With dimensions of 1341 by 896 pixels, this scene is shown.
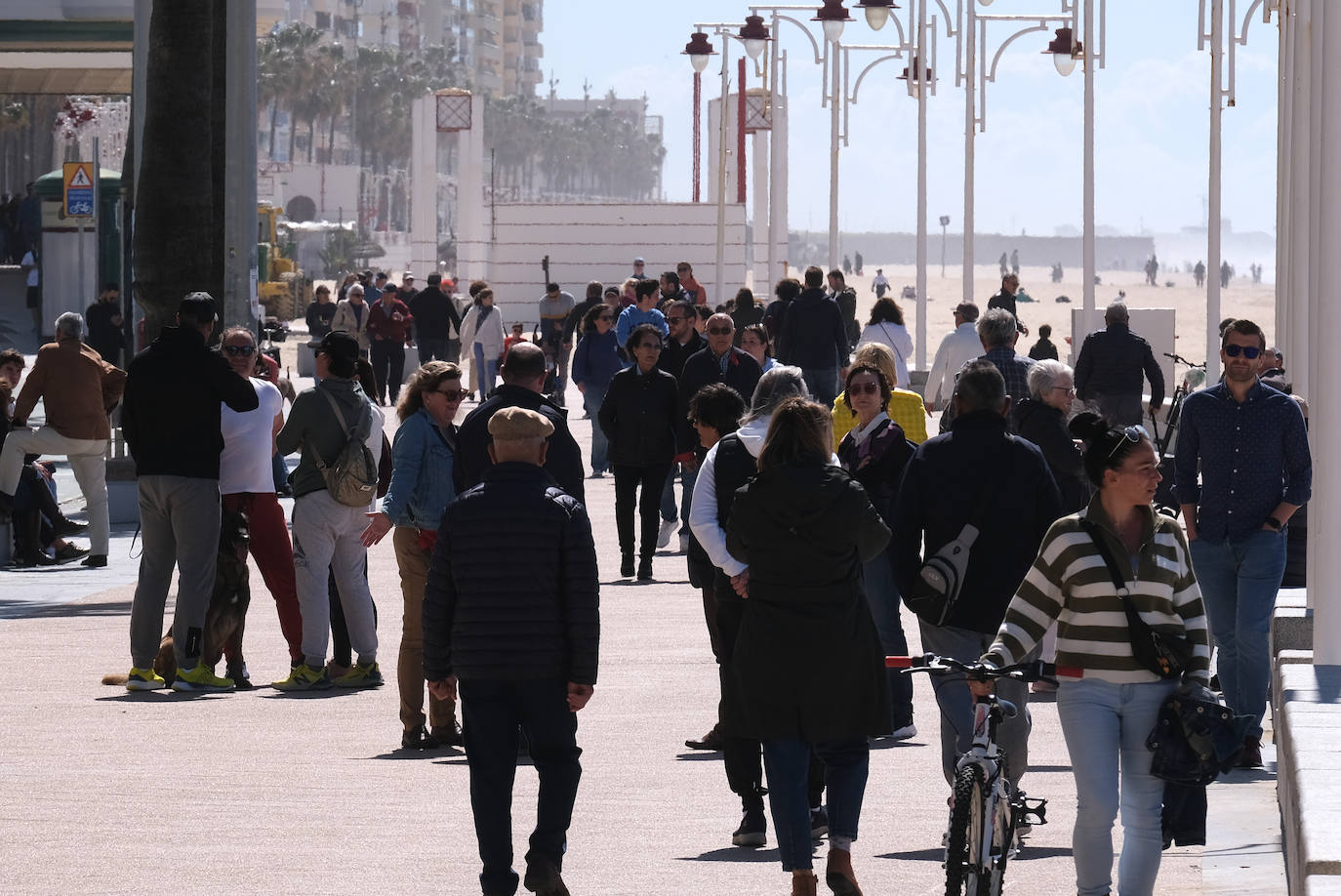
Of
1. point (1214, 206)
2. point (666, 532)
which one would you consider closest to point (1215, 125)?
point (1214, 206)

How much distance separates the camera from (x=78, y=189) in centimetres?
2388

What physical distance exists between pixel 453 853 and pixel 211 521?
146 inches

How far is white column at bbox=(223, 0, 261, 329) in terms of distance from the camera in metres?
18.2

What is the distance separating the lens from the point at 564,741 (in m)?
6.98

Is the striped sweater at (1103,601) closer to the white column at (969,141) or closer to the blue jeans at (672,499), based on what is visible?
the blue jeans at (672,499)

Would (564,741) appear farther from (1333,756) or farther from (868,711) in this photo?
(1333,756)

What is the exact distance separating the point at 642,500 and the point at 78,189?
35.4ft

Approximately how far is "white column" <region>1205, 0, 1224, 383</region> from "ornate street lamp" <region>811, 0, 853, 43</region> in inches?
194

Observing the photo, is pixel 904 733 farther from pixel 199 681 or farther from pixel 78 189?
pixel 78 189

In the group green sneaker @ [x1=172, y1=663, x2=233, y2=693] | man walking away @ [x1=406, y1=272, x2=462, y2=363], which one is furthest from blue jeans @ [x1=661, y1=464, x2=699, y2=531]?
man walking away @ [x1=406, y1=272, x2=462, y2=363]

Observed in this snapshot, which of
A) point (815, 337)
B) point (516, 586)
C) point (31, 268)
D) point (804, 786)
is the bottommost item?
Answer: point (804, 786)

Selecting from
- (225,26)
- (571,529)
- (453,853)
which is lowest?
(453,853)

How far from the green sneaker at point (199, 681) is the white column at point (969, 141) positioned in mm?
26767

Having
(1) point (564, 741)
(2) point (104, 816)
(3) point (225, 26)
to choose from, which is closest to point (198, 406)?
(2) point (104, 816)
